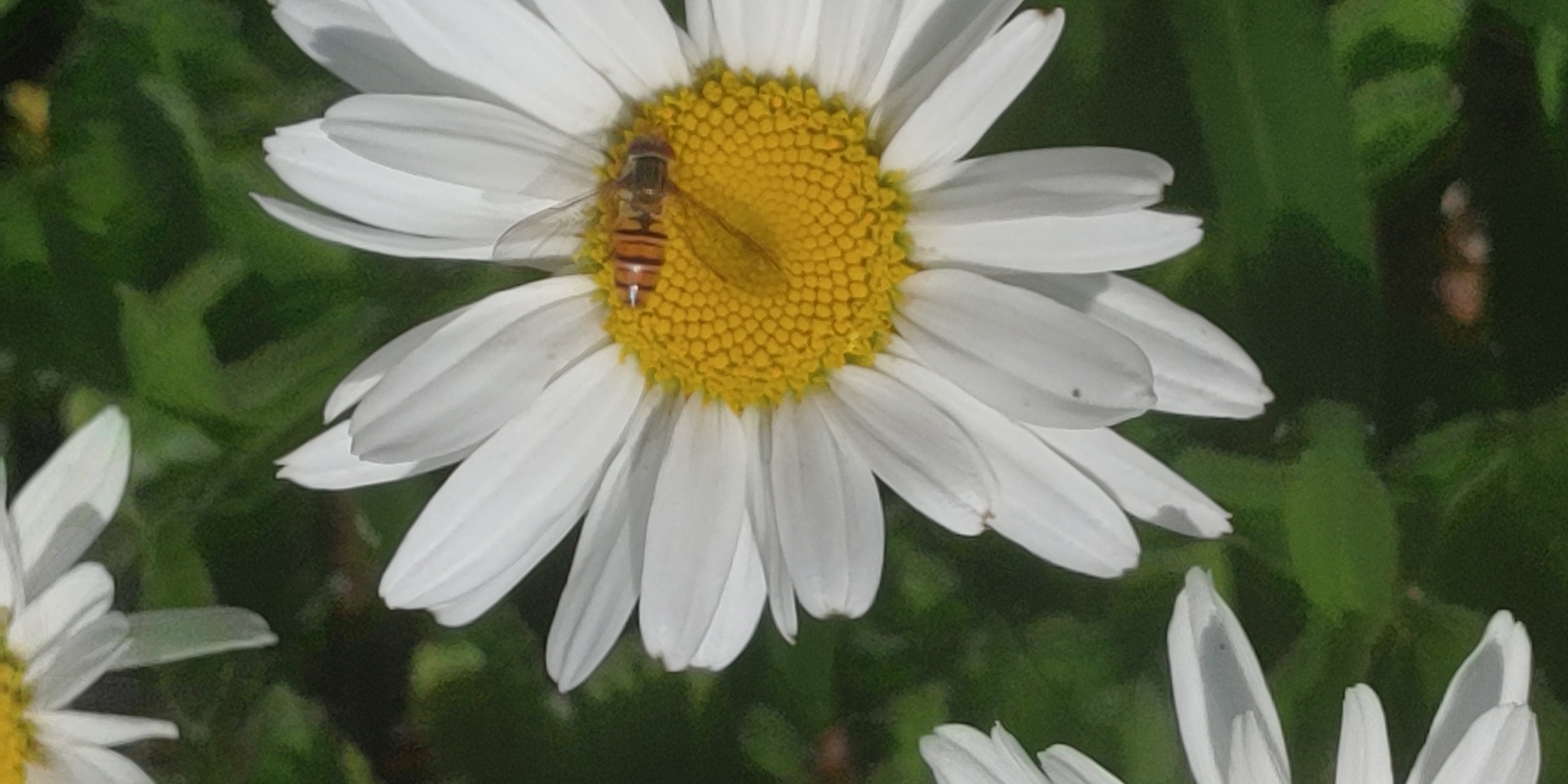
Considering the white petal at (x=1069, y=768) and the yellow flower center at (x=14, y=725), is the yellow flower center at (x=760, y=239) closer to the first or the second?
the white petal at (x=1069, y=768)

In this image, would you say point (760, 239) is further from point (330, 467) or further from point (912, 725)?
point (912, 725)

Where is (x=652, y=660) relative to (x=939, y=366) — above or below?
below

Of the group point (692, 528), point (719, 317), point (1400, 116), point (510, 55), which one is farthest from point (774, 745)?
point (1400, 116)

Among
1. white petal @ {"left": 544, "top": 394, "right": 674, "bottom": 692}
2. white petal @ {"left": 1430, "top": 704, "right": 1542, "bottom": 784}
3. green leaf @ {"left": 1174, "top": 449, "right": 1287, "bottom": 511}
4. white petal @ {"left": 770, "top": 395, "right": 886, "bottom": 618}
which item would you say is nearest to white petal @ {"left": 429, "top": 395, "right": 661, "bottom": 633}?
white petal @ {"left": 544, "top": 394, "right": 674, "bottom": 692}

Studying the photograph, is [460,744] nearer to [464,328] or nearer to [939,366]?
[464,328]

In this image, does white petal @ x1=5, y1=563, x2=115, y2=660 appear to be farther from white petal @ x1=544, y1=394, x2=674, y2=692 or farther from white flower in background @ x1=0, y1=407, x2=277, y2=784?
white petal @ x1=544, y1=394, x2=674, y2=692

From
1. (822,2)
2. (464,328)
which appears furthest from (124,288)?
(822,2)

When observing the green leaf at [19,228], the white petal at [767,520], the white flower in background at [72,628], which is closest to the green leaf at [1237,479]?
the white petal at [767,520]
